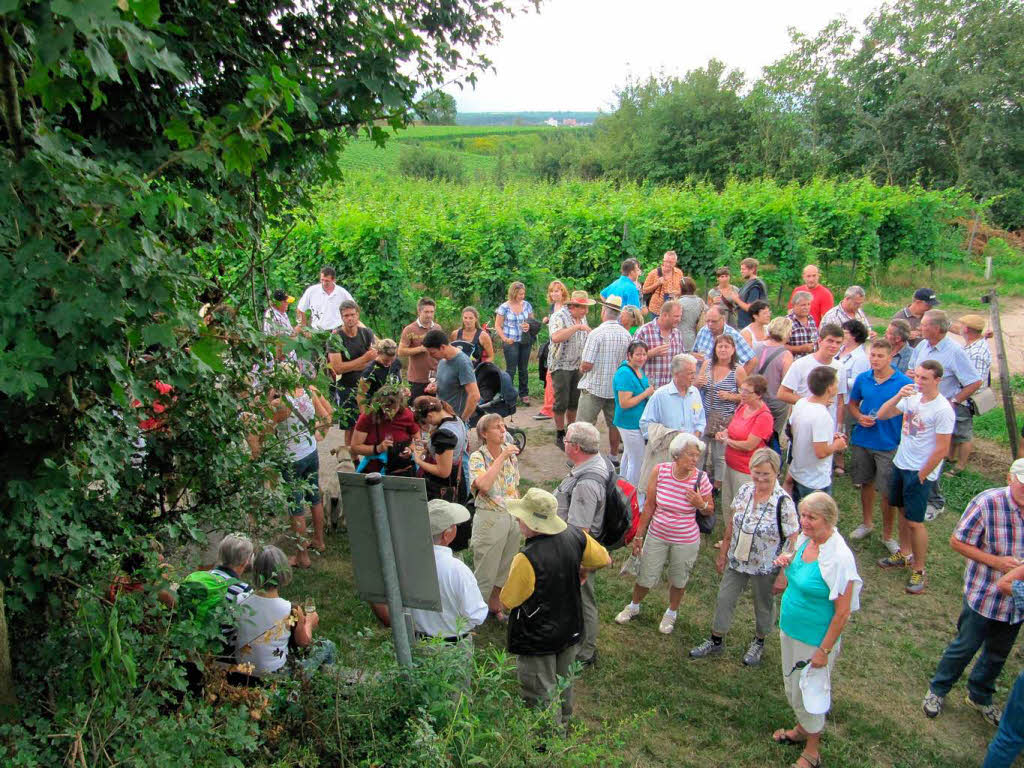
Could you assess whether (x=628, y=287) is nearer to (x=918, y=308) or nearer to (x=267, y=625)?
(x=918, y=308)

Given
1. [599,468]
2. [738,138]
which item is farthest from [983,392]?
[738,138]

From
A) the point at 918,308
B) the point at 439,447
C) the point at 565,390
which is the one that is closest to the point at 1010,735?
the point at 439,447

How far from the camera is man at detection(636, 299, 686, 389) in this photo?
25.3 feet

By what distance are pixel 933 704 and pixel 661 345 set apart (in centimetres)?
387

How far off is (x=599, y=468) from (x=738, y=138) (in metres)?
36.3

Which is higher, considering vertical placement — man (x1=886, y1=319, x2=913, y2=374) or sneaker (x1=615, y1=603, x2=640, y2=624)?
man (x1=886, y1=319, x2=913, y2=374)

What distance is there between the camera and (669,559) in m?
5.80

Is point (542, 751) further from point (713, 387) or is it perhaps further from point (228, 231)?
point (713, 387)

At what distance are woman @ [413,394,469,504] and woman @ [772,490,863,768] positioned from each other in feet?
8.57

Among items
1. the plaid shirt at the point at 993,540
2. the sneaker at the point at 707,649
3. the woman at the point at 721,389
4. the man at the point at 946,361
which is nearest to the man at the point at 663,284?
the woman at the point at 721,389

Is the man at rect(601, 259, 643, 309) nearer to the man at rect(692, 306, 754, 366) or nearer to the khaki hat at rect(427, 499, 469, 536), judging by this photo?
the man at rect(692, 306, 754, 366)

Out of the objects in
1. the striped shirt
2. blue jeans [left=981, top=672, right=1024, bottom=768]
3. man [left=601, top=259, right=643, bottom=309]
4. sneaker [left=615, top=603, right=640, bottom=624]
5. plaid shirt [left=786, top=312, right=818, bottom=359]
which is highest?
man [left=601, top=259, right=643, bottom=309]

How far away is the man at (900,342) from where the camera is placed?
7.69 metres

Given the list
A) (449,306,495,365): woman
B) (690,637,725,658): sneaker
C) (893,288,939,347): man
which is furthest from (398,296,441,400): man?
(893,288,939,347): man
